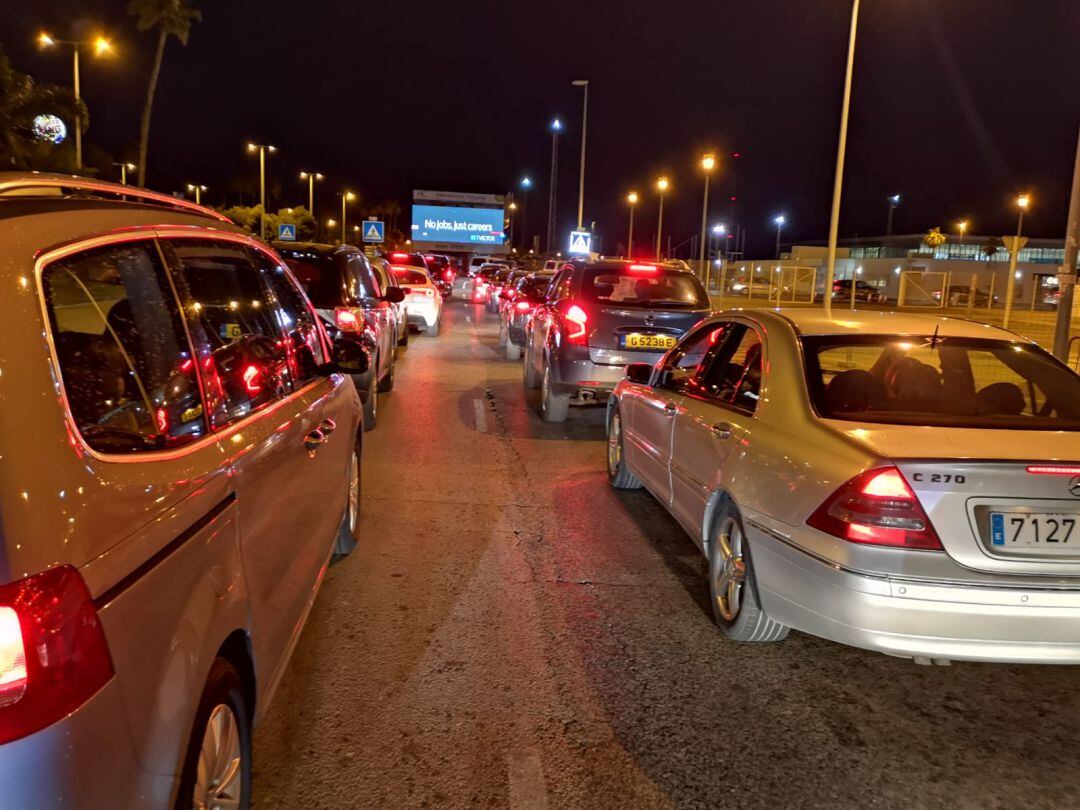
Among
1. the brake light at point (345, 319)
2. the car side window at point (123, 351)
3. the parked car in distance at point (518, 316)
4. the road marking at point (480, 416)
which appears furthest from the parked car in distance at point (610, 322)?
the car side window at point (123, 351)

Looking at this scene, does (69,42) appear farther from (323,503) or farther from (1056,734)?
(1056,734)

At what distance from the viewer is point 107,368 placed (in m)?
2.36

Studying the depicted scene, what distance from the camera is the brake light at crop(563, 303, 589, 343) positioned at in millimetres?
9148

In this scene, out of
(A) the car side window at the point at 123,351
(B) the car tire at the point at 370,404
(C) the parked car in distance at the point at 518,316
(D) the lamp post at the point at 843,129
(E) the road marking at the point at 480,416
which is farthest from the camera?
(D) the lamp post at the point at 843,129

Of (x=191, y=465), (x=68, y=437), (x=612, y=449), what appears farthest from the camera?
(x=612, y=449)

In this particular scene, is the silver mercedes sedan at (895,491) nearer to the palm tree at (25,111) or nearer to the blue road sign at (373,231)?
the palm tree at (25,111)

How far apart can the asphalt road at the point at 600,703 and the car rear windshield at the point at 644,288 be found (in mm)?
3828

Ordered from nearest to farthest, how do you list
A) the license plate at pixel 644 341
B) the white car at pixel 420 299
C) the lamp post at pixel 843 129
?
the license plate at pixel 644 341, the lamp post at pixel 843 129, the white car at pixel 420 299

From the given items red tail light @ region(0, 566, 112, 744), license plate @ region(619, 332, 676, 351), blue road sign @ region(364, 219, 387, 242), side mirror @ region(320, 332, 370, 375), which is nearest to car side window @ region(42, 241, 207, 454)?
red tail light @ region(0, 566, 112, 744)

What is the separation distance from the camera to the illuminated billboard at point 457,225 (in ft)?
277

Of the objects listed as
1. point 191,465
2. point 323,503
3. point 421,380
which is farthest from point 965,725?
point 421,380

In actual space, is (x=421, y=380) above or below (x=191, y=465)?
below

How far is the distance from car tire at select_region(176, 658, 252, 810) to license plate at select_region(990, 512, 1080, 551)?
2.71m

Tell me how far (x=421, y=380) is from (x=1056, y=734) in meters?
10.7
